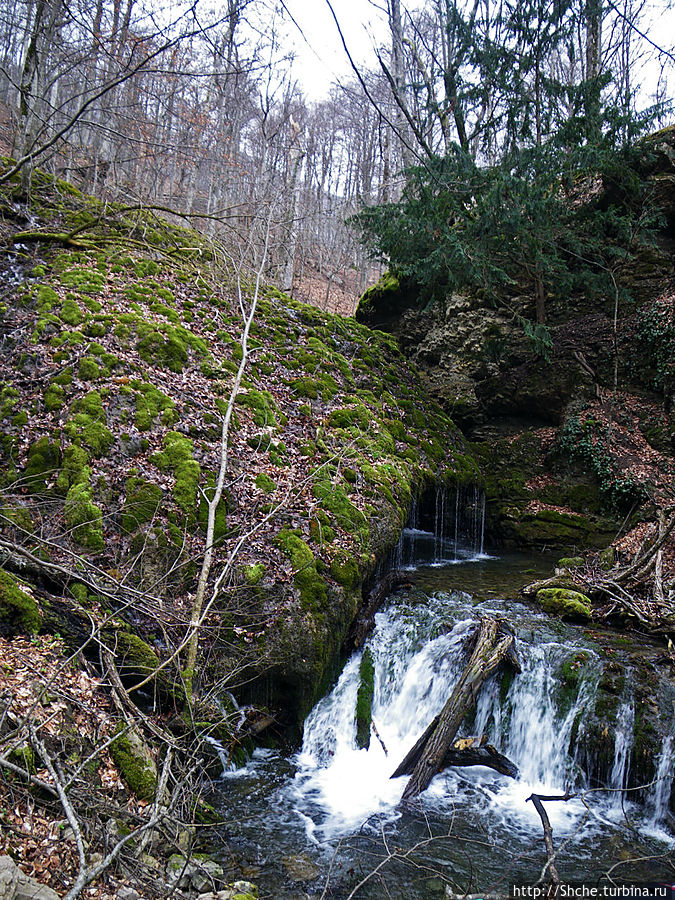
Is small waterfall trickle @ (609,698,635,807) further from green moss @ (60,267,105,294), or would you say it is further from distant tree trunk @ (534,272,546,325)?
green moss @ (60,267,105,294)

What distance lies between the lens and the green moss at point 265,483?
21.8ft

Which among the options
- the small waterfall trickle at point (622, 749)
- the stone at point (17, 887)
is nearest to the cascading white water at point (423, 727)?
the small waterfall trickle at point (622, 749)

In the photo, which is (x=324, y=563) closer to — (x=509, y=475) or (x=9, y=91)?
(x=509, y=475)

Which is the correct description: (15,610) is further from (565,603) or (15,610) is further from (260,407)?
(565,603)

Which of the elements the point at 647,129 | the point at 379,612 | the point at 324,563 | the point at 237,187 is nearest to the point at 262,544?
the point at 324,563

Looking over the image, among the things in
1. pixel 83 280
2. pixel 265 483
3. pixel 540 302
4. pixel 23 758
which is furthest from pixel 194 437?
pixel 540 302

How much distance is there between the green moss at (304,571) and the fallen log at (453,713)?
1717 millimetres

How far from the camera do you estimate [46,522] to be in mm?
5055

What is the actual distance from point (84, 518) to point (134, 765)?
98.4 inches

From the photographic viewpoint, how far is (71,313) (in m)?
7.38

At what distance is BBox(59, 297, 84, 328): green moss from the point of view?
287 inches

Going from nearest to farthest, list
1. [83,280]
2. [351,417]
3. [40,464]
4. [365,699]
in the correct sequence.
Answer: [40,464]
[365,699]
[83,280]
[351,417]

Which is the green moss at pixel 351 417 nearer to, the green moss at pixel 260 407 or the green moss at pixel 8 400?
the green moss at pixel 260 407

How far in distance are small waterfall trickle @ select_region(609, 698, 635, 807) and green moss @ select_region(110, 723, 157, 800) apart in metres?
4.27
